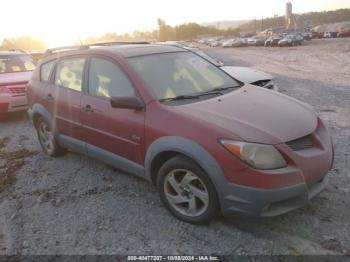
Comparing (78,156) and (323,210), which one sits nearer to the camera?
(323,210)

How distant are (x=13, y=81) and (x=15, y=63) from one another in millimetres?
1527

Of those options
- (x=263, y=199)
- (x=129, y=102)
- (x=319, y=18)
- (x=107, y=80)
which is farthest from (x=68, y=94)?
(x=319, y=18)

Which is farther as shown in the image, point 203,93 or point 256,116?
point 203,93

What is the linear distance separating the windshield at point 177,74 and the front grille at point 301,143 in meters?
1.25

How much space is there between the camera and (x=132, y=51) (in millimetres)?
4324

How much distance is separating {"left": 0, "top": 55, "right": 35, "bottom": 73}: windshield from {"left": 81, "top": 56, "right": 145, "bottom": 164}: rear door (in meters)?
5.85

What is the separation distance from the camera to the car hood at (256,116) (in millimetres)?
3186

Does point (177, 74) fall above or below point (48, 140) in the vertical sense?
above

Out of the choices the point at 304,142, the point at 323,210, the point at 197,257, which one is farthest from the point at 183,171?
the point at 323,210

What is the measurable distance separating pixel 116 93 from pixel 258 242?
217 cm

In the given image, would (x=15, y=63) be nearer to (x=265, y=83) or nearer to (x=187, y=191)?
(x=265, y=83)

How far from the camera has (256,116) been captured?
3441 mm

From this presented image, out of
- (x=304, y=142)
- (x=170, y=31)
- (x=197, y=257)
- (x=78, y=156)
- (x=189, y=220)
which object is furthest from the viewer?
(x=170, y=31)

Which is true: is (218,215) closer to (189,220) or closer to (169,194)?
(189,220)
